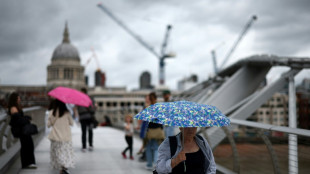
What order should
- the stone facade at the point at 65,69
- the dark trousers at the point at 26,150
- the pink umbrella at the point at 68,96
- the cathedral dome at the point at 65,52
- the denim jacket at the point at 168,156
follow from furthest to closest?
the cathedral dome at the point at 65,52
the stone facade at the point at 65,69
the dark trousers at the point at 26,150
the pink umbrella at the point at 68,96
the denim jacket at the point at 168,156

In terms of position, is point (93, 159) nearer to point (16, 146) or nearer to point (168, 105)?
point (16, 146)

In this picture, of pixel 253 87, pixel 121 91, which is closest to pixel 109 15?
pixel 121 91

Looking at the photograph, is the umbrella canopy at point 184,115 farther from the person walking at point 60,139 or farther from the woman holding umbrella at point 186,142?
the person walking at point 60,139

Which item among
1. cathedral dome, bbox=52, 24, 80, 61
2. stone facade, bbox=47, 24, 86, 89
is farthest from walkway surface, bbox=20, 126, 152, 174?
A: cathedral dome, bbox=52, 24, 80, 61

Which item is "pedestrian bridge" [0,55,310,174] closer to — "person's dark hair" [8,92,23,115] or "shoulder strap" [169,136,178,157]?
"person's dark hair" [8,92,23,115]

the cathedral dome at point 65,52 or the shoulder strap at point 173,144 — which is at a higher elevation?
the cathedral dome at point 65,52

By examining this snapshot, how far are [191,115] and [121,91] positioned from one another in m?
147

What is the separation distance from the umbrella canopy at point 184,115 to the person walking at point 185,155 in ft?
0.43

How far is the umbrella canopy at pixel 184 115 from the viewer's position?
298cm

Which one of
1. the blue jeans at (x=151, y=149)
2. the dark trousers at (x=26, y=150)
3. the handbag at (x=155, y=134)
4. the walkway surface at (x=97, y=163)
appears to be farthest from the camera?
the blue jeans at (x=151, y=149)

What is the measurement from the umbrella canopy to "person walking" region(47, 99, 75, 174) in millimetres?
3780

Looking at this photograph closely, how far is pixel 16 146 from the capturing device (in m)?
8.37

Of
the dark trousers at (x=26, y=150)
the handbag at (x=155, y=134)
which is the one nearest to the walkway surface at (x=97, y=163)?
the dark trousers at (x=26, y=150)

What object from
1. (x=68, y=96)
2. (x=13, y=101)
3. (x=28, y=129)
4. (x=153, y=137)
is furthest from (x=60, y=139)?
(x=153, y=137)
